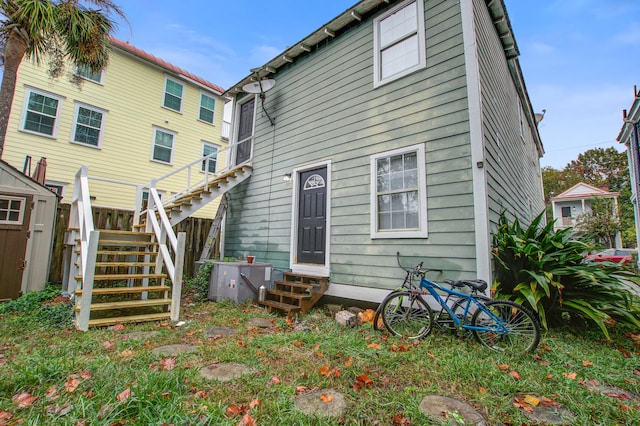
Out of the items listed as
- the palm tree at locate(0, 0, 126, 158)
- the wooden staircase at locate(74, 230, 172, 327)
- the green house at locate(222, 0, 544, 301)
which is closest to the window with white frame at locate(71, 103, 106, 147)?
the palm tree at locate(0, 0, 126, 158)

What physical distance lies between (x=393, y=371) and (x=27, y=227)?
21.1 feet

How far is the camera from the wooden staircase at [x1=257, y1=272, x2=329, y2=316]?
4938 millimetres

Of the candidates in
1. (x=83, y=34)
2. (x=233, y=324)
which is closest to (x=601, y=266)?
(x=233, y=324)

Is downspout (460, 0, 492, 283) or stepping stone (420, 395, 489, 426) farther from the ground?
downspout (460, 0, 492, 283)

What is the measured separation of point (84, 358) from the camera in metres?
2.71

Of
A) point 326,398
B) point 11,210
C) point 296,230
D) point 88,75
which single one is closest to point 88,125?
point 88,75

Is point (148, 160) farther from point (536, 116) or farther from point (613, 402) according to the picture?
point (536, 116)

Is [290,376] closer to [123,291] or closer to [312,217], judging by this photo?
[123,291]

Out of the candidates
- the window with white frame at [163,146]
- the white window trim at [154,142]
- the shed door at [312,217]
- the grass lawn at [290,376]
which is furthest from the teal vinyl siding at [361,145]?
the window with white frame at [163,146]

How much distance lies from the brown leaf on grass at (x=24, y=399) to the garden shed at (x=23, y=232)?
4.20m

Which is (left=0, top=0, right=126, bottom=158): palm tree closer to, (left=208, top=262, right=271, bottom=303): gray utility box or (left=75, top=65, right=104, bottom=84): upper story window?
(left=75, top=65, right=104, bottom=84): upper story window

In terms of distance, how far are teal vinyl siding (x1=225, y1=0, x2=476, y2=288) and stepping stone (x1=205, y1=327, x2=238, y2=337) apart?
2100 millimetres

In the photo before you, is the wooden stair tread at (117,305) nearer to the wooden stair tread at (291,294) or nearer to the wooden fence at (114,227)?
the wooden stair tread at (291,294)

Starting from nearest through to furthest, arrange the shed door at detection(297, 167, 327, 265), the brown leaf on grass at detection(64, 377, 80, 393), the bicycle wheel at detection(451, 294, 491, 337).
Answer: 1. the brown leaf on grass at detection(64, 377, 80, 393)
2. the bicycle wheel at detection(451, 294, 491, 337)
3. the shed door at detection(297, 167, 327, 265)
